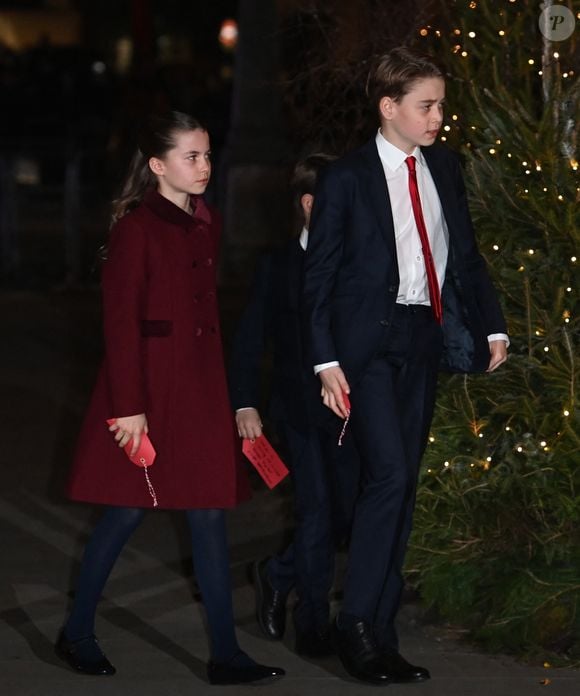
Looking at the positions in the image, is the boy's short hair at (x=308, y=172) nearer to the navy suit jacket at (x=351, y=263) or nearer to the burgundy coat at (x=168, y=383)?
the navy suit jacket at (x=351, y=263)

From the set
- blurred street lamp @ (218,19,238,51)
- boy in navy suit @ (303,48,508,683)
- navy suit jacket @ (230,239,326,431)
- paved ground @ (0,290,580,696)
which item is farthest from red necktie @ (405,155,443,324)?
blurred street lamp @ (218,19,238,51)

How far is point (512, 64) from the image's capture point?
5961mm

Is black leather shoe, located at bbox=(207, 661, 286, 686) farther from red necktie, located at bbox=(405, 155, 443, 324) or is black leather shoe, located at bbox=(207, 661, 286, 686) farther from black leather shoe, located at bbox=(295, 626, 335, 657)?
red necktie, located at bbox=(405, 155, 443, 324)

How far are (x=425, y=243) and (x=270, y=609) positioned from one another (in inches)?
52.8

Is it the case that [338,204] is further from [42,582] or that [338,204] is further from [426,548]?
[42,582]

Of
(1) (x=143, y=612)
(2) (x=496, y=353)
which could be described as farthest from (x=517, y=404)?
(1) (x=143, y=612)

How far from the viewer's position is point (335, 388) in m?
4.99

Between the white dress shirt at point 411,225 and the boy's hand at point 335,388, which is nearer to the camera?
the boy's hand at point 335,388

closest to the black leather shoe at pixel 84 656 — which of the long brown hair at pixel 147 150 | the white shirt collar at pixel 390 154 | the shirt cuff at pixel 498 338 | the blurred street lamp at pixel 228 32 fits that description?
the long brown hair at pixel 147 150

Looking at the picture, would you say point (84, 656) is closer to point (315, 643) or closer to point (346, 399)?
point (315, 643)

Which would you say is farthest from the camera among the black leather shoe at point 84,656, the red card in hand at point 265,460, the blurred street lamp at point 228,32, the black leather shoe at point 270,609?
the blurred street lamp at point 228,32

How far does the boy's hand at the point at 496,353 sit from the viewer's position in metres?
5.20

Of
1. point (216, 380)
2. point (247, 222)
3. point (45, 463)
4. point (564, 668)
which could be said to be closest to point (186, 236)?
point (216, 380)

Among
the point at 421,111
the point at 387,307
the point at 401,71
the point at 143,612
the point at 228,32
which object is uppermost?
the point at 228,32
